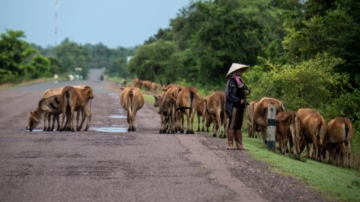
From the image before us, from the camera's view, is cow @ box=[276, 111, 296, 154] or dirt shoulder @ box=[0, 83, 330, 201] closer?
dirt shoulder @ box=[0, 83, 330, 201]

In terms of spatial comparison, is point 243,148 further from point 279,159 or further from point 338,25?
point 338,25

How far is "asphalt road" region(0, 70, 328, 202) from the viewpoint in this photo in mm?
9898

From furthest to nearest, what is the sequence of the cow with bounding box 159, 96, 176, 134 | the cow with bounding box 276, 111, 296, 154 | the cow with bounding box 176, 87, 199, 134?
the cow with bounding box 176, 87, 199, 134 → the cow with bounding box 159, 96, 176, 134 → the cow with bounding box 276, 111, 296, 154

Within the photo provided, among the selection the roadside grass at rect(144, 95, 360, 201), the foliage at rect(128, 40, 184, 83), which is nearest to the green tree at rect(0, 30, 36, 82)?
the foliage at rect(128, 40, 184, 83)

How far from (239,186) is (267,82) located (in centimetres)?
1567

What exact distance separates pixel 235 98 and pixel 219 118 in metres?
4.63

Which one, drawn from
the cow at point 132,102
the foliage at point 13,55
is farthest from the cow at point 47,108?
the foliage at point 13,55

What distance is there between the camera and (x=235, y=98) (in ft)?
51.9

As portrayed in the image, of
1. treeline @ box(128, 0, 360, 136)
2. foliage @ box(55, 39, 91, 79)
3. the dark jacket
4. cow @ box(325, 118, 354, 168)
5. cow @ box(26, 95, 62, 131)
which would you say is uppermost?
foliage @ box(55, 39, 91, 79)

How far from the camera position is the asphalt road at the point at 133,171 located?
990 centimetres

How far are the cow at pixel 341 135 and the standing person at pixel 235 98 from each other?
12.4ft

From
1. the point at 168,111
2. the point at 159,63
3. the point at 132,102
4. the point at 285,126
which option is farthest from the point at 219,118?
the point at 159,63

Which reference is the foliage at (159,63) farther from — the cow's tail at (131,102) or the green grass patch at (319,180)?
the green grass patch at (319,180)

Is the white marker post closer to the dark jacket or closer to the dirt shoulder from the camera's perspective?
the dirt shoulder
